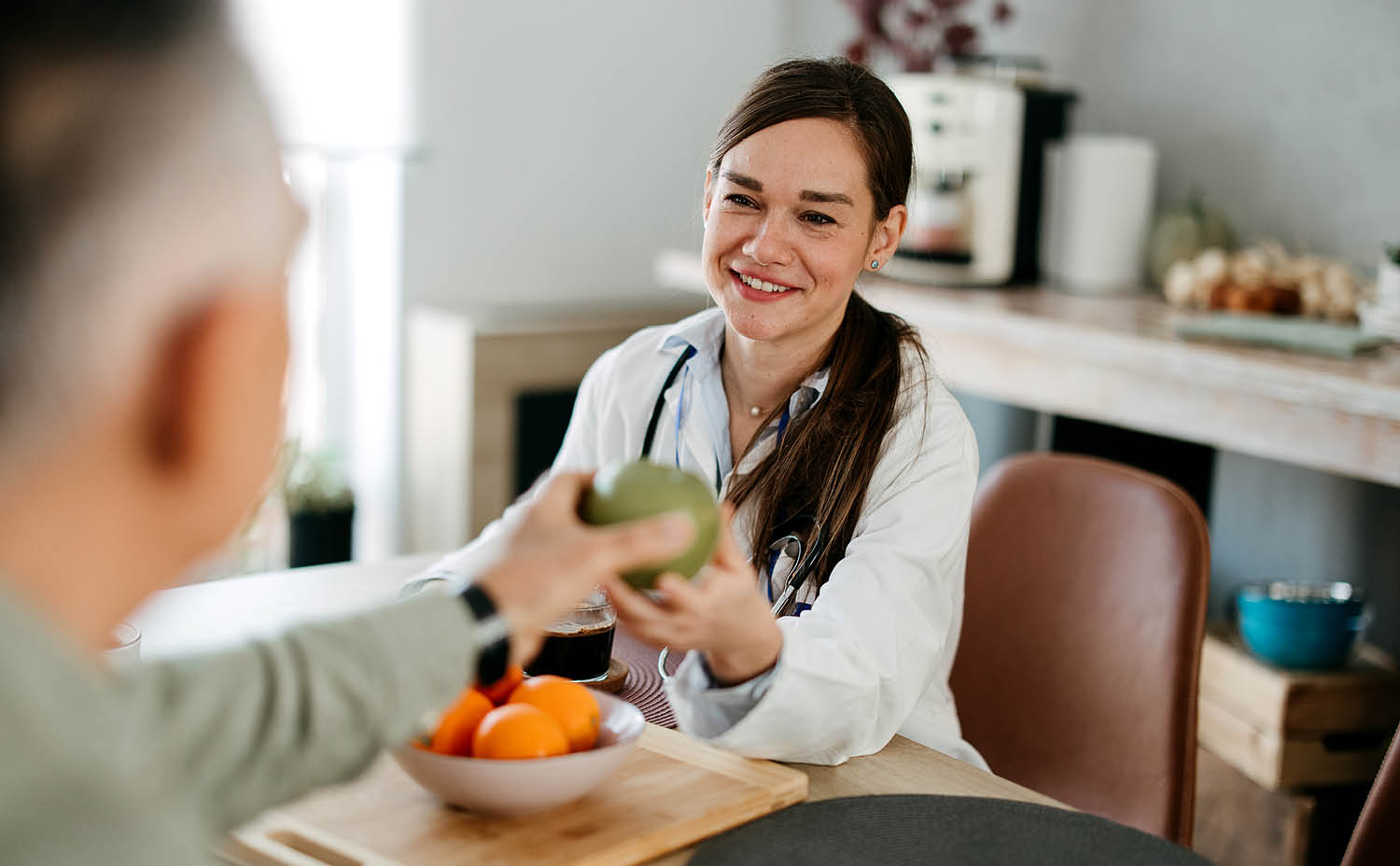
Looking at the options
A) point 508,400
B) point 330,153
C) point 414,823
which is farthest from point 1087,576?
point 330,153

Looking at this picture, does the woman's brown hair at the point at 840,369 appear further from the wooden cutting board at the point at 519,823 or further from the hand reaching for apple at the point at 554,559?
the hand reaching for apple at the point at 554,559

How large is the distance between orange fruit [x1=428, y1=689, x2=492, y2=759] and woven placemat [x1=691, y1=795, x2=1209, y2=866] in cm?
19

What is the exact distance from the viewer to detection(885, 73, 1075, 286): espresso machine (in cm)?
297

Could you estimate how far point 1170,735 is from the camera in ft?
5.15

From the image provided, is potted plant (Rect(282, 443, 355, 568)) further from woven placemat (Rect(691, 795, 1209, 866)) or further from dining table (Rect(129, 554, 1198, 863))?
woven placemat (Rect(691, 795, 1209, 866))

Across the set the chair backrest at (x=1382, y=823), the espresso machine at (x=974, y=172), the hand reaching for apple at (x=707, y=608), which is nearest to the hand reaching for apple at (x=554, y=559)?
the hand reaching for apple at (x=707, y=608)

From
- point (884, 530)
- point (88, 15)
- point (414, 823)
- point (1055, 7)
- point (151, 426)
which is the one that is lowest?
point (414, 823)

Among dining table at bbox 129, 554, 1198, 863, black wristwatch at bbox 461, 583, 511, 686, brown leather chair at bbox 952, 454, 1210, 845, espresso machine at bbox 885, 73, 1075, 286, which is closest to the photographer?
black wristwatch at bbox 461, 583, 511, 686

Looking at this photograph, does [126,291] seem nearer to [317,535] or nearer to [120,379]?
[120,379]

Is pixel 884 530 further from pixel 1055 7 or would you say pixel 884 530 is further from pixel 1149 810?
pixel 1055 7

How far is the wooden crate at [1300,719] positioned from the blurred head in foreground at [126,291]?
6.62 ft

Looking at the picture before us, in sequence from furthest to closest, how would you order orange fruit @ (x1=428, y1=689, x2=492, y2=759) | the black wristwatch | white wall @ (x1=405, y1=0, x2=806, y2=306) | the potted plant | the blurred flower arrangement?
1. white wall @ (x1=405, y1=0, x2=806, y2=306)
2. the potted plant
3. the blurred flower arrangement
4. orange fruit @ (x1=428, y1=689, x2=492, y2=759)
5. the black wristwatch

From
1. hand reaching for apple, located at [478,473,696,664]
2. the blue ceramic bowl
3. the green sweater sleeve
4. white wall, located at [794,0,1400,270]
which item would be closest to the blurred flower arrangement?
white wall, located at [794,0,1400,270]

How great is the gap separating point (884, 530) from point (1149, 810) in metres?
0.51
